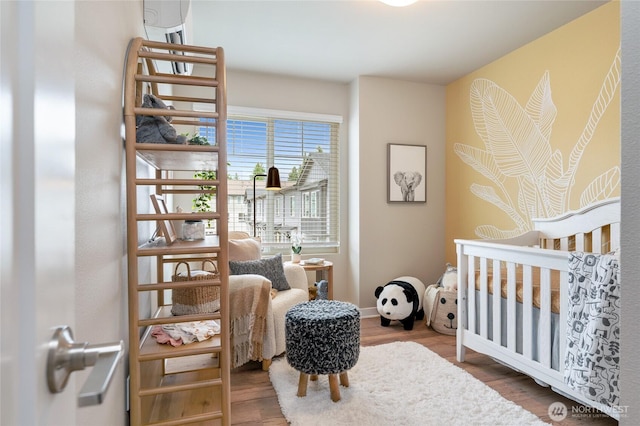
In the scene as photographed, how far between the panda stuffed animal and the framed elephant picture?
986 mm

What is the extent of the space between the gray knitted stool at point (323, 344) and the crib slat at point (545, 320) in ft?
3.39

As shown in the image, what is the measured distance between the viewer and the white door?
12.5 inches

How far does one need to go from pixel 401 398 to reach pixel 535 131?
2.45 metres

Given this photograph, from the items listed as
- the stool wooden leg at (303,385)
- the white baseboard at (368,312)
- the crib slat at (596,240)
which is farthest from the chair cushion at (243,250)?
the crib slat at (596,240)

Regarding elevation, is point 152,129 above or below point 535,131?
below

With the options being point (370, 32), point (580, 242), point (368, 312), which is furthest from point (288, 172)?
point (580, 242)

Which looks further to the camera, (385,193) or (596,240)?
(385,193)

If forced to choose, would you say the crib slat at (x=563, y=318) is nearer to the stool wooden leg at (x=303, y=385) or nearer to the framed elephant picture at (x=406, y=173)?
the stool wooden leg at (x=303, y=385)

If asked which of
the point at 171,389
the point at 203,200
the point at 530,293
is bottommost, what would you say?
the point at 171,389

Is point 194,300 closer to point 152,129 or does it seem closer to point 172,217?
point 172,217

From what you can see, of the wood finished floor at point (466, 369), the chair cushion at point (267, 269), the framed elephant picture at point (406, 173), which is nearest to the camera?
the wood finished floor at point (466, 369)

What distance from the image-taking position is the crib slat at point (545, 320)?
1865mm

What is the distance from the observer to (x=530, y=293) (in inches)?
77.7

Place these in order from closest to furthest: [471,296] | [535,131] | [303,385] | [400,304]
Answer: [303,385], [471,296], [535,131], [400,304]
